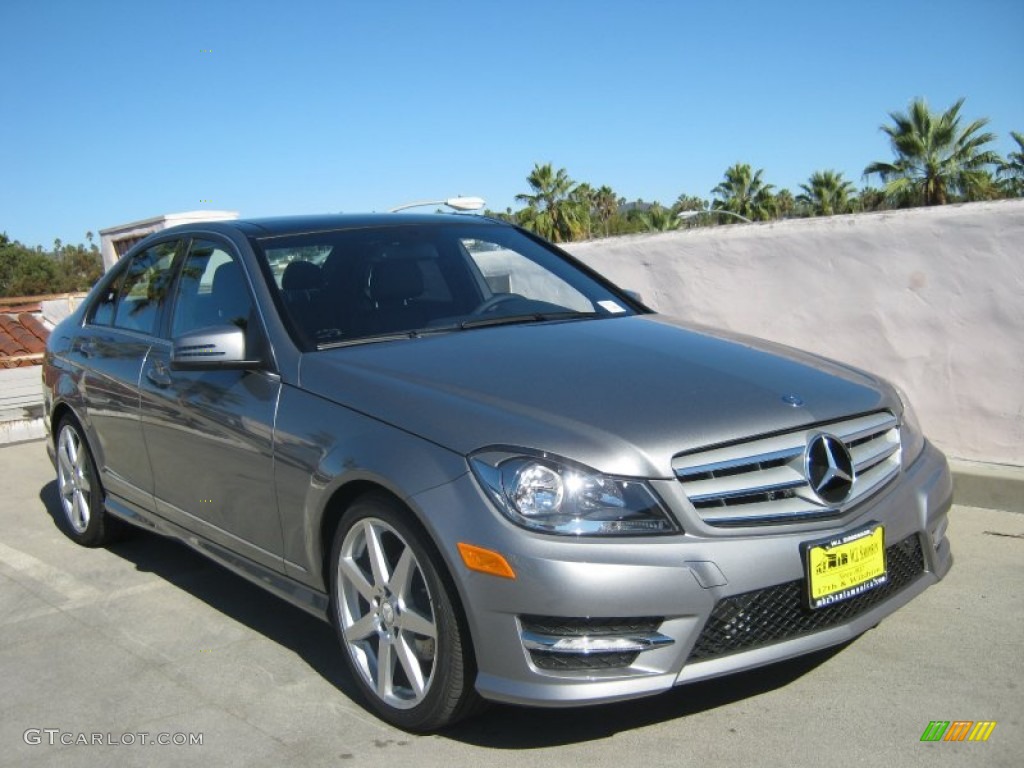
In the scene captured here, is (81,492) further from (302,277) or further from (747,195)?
(747,195)

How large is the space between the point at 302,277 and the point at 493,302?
0.77 metres

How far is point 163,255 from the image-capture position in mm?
5031

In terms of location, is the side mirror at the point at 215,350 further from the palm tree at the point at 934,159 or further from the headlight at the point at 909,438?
the palm tree at the point at 934,159

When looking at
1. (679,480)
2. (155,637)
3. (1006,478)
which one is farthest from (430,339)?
(1006,478)

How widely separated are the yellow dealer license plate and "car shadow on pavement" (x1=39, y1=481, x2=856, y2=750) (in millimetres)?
569

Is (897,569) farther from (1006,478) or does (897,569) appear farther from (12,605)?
(12,605)

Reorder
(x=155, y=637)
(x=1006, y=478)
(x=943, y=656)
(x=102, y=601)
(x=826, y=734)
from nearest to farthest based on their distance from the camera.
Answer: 1. (x=826, y=734)
2. (x=943, y=656)
3. (x=155, y=637)
4. (x=102, y=601)
5. (x=1006, y=478)

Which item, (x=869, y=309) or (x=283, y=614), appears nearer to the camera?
(x=283, y=614)

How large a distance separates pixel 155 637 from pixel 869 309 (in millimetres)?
4212

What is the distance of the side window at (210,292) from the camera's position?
4.21 m

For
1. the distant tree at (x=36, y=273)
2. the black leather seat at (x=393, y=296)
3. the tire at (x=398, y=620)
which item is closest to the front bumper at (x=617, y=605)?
the tire at (x=398, y=620)

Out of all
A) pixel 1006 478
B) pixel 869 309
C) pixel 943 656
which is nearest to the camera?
pixel 943 656

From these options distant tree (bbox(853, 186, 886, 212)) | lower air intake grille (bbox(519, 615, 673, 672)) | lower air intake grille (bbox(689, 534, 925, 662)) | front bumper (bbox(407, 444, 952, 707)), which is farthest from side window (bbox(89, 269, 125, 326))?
distant tree (bbox(853, 186, 886, 212))

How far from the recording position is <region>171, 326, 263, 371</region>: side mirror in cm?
383
